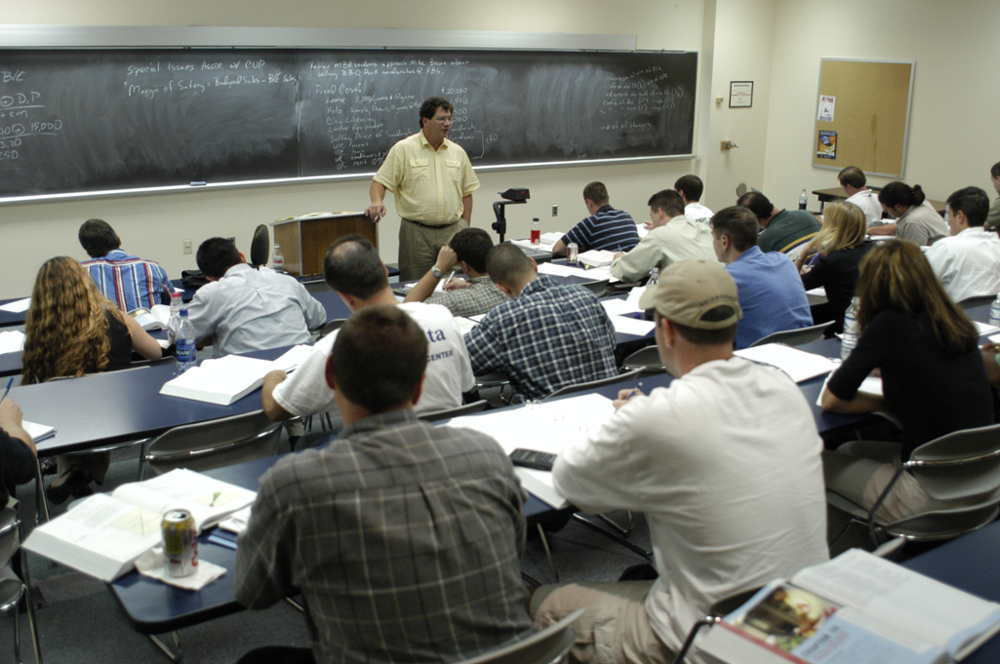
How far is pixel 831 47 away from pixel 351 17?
5227mm

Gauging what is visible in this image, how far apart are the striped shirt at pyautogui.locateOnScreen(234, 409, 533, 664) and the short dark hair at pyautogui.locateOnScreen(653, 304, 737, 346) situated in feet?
1.97

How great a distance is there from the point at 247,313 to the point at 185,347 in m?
0.46

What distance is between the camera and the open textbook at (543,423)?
2.36 m

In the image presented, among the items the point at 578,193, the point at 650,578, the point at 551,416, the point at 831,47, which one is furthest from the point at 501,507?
the point at 831,47

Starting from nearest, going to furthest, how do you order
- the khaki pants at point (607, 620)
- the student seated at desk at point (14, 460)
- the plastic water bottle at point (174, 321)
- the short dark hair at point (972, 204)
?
the khaki pants at point (607, 620), the student seated at desk at point (14, 460), the plastic water bottle at point (174, 321), the short dark hair at point (972, 204)

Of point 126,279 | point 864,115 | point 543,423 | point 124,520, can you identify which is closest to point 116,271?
point 126,279

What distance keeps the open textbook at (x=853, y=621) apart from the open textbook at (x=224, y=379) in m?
2.02

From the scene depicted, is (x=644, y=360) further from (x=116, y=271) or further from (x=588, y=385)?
(x=116, y=271)

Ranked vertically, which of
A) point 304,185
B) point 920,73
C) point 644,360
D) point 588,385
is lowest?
point 644,360

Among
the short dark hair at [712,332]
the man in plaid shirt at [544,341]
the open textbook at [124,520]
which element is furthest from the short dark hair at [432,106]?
the short dark hair at [712,332]

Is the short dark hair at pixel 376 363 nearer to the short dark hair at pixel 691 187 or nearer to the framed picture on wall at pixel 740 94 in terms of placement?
the short dark hair at pixel 691 187

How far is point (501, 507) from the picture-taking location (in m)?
1.56

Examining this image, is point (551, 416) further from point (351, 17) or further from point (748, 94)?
point (748, 94)

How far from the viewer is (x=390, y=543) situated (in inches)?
56.4
